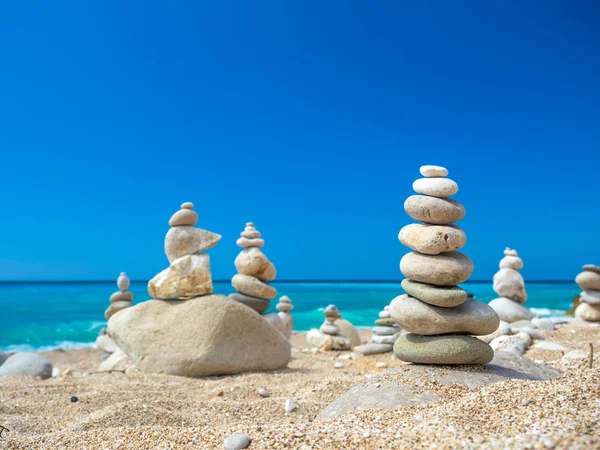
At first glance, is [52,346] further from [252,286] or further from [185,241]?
[185,241]

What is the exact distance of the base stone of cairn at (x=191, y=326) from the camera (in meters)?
7.89

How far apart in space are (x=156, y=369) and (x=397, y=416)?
535cm

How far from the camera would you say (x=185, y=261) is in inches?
339

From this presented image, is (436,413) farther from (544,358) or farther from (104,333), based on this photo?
(104,333)

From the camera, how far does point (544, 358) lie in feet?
24.3

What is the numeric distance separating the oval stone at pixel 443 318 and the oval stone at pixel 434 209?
90 centimetres

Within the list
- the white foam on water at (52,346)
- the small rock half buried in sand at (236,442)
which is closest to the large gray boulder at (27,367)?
the small rock half buried in sand at (236,442)

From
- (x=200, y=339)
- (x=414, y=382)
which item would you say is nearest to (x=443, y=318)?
(x=414, y=382)

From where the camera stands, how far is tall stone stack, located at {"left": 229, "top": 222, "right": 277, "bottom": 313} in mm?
10508

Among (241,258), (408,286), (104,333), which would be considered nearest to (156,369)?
(241,258)

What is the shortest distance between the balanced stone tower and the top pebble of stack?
176 inches

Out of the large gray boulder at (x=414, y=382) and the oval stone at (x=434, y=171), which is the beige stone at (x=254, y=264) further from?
the large gray boulder at (x=414, y=382)

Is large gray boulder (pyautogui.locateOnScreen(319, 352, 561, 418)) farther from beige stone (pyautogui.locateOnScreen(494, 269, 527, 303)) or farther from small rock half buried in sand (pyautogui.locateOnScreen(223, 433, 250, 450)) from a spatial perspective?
beige stone (pyautogui.locateOnScreen(494, 269, 527, 303))

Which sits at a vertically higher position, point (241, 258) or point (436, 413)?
point (241, 258)
